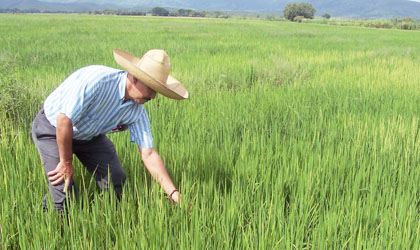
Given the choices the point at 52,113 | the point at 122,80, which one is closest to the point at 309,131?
the point at 122,80

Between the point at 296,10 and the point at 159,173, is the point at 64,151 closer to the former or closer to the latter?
the point at 159,173

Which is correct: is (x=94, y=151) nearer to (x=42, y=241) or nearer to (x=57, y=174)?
(x=57, y=174)

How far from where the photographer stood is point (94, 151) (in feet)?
5.62

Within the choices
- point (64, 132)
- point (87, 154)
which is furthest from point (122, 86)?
point (87, 154)

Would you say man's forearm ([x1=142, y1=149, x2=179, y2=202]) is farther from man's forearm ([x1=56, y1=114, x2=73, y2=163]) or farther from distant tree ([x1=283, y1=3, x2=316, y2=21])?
distant tree ([x1=283, y1=3, x2=316, y2=21])

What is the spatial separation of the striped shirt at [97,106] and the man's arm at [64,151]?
0.04 meters

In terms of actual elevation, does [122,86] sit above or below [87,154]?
above

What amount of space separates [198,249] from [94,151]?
846 millimetres

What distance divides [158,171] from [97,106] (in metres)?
0.39

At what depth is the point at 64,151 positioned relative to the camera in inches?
55.8

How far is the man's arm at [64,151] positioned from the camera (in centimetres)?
138

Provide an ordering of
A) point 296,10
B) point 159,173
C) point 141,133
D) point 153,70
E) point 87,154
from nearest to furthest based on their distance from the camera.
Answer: point 153,70 < point 159,173 < point 141,133 < point 87,154 < point 296,10

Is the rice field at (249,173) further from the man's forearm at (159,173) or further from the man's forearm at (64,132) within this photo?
the man's forearm at (64,132)

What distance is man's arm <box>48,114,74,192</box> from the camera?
54.5 inches
